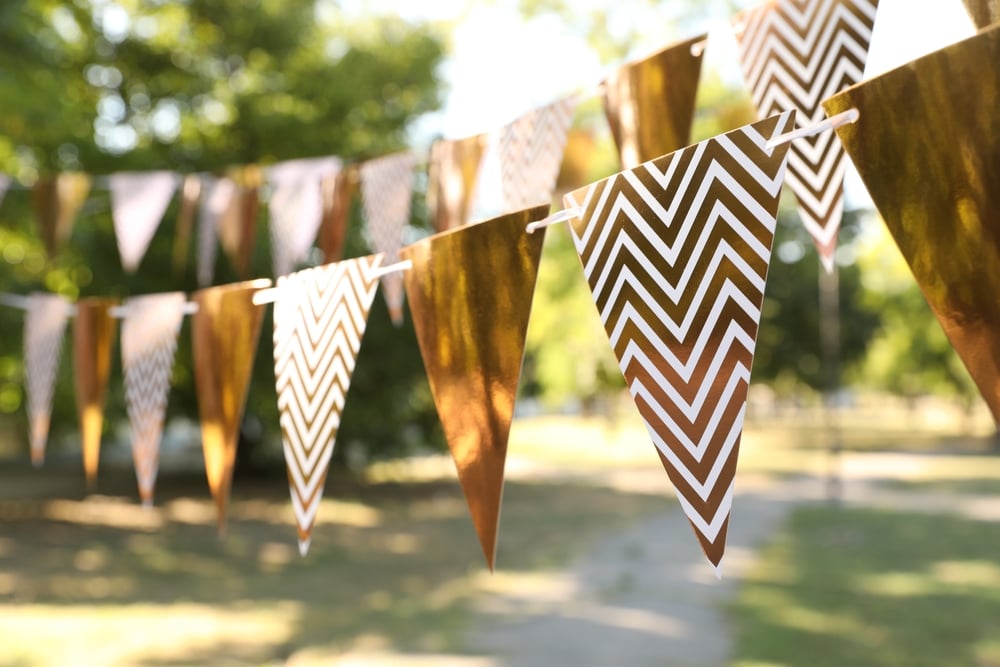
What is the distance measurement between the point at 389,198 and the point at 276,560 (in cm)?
612

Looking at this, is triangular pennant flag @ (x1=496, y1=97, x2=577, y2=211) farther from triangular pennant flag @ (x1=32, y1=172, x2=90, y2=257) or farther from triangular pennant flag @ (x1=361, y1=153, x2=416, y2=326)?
triangular pennant flag @ (x1=32, y1=172, x2=90, y2=257)

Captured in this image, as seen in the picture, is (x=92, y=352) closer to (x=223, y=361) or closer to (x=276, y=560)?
(x=223, y=361)

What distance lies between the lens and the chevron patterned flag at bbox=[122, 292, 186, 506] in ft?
10.2

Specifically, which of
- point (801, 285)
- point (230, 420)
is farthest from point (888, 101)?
point (801, 285)

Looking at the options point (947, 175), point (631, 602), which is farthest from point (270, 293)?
point (631, 602)

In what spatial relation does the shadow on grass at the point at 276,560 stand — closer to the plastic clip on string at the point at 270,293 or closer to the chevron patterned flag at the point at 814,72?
the plastic clip on string at the point at 270,293

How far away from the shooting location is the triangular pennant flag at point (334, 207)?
4004 millimetres

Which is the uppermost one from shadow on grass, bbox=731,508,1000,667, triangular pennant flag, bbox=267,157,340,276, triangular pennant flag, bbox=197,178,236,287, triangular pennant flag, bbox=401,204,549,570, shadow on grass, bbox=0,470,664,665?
triangular pennant flag, bbox=197,178,236,287

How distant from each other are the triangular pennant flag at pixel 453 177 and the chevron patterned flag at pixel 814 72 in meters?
1.25

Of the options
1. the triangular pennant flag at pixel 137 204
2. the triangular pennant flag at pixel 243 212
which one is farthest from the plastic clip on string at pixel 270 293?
the triangular pennant flag at pixel 137 204

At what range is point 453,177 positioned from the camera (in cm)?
357

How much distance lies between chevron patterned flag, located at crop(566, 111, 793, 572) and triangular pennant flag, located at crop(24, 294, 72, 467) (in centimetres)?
293

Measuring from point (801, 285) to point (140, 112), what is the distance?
62.5 ft

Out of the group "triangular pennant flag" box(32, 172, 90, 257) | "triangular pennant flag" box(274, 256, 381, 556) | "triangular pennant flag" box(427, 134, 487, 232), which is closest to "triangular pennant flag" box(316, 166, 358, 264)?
"triangular pennant flag" box(427, 134, 487, 232)
